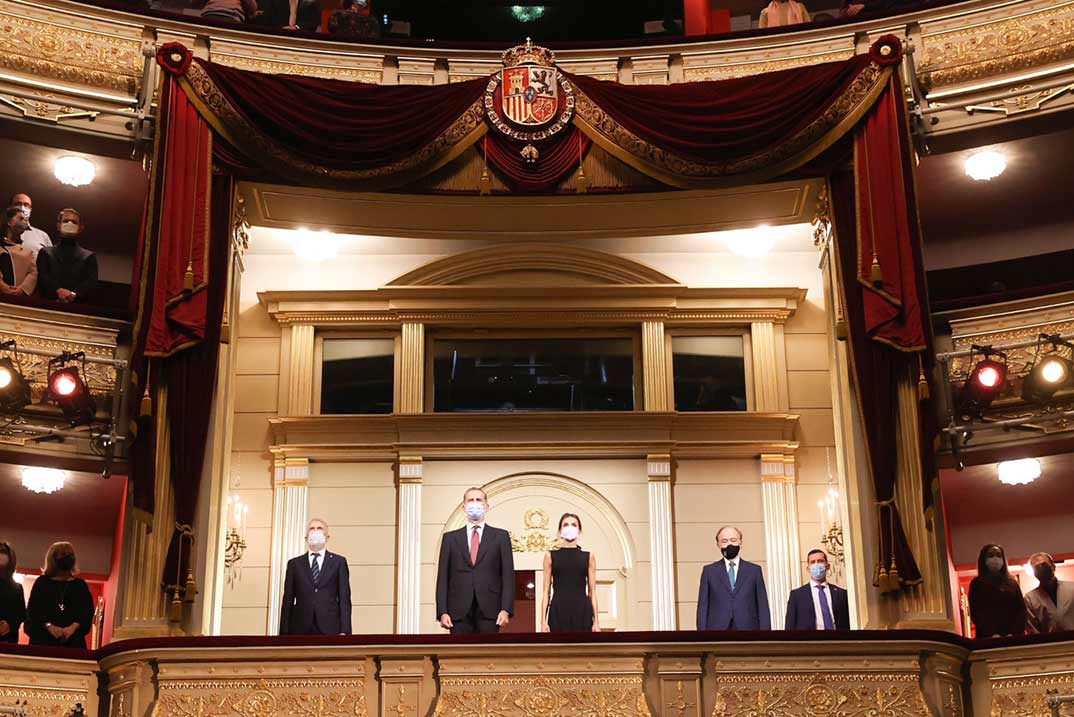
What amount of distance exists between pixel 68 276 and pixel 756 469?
17.0ft

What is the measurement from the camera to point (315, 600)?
8.59 meters

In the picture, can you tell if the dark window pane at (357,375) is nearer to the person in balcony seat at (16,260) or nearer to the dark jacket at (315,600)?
the person in balcony seat at (16,260)

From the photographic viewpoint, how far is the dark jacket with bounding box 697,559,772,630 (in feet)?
28.7

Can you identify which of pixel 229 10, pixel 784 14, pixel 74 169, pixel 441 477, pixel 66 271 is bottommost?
pixel 441 477

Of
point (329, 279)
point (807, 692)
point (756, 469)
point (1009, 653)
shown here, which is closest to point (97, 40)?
point (329, 279)

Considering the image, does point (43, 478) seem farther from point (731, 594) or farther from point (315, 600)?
point (731, 594)

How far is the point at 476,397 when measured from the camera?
11516 millimetres

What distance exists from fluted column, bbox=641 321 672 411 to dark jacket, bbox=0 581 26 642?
4.94 m

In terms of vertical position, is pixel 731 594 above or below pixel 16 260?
below

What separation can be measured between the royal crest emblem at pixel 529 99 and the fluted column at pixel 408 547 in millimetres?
2704

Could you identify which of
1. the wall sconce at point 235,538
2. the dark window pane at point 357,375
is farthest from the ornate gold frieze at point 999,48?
the wall sconce at point 235,538

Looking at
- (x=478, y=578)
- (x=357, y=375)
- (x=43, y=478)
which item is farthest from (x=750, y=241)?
(x=43, y=478)

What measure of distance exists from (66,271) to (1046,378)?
6.37 metres

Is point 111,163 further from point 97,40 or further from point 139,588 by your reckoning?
point 139,588
